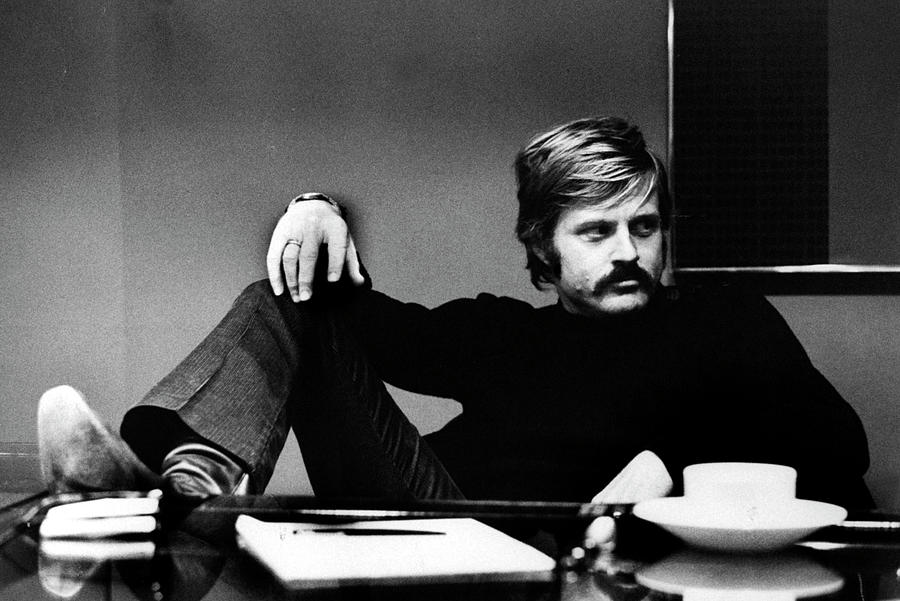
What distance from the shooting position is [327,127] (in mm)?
1430

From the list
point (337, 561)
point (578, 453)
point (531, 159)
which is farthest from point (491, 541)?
point (531, 159)

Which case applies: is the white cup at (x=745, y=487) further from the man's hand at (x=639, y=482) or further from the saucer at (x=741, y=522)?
the man's hand at (x=639, y=482)

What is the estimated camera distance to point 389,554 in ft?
3.50

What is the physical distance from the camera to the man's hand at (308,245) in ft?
4.69

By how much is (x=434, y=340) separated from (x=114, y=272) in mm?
489

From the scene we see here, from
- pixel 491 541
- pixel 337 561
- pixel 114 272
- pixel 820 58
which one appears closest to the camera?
pixel 337 561

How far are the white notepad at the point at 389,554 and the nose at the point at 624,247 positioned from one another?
42 centimetres

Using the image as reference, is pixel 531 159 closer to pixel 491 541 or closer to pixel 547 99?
pixel 547 99

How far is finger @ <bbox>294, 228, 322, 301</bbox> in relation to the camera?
1433 mm

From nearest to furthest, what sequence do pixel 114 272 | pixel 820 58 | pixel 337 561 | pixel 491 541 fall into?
pixel 337 561 → pixel 491 541 → pixel 820 58 → pixel 114 272

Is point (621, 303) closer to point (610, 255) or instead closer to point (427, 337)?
point (610, 255)

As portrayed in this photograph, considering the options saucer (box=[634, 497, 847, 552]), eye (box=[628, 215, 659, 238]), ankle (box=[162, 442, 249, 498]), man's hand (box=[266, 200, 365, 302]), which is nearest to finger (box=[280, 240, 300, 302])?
man's hand (box=[266, 200, 365, 302])

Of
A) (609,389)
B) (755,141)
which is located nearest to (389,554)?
(609,389)

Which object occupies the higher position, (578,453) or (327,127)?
(327,127)
